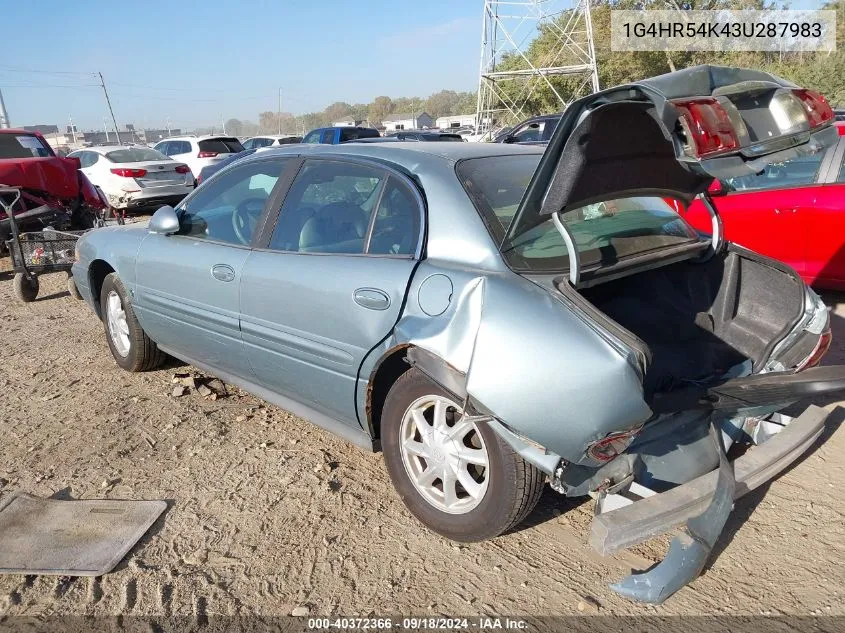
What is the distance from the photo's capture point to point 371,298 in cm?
282

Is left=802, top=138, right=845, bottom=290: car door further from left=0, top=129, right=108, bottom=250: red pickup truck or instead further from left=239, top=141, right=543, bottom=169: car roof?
left=0, top=129, right=108, bottom=250: red pickup truck

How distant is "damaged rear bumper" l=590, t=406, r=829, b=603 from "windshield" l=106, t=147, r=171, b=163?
13.6 m

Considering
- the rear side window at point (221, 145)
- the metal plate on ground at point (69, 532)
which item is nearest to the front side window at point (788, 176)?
the metal plate on ground at point (69, 532)

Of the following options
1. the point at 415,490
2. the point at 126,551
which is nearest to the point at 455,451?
the point at 415,490

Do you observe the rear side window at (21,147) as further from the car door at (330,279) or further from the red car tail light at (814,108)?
the red car tail light at (814,108)

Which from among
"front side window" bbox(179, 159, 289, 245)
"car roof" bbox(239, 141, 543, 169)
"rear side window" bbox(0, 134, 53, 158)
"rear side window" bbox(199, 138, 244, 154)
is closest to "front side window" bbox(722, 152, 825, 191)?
"car roof" bbox(239, 141, 543, 169)

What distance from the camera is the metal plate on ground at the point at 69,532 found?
2668 millimetres

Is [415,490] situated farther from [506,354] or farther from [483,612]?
[506,354]

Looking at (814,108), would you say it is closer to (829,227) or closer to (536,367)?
(536,367)

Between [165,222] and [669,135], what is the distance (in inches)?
118

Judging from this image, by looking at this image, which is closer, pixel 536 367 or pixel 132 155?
pixel 536 367

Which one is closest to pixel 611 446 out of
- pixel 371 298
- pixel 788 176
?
pixel 371 298

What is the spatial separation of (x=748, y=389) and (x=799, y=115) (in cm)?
102

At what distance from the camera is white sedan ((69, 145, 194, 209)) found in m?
12.8
